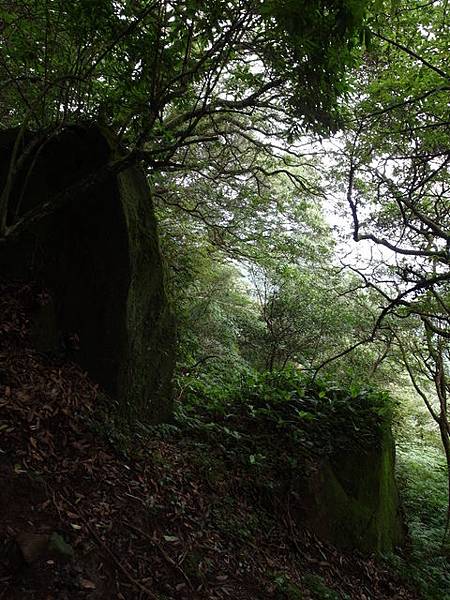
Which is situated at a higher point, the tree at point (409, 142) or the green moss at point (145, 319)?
the tree at point (409, 142)

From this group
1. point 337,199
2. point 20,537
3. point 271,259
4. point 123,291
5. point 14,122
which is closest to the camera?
point 20,537

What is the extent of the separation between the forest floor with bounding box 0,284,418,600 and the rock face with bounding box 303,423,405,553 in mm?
251

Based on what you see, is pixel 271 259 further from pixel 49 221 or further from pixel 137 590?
pixel 137 590

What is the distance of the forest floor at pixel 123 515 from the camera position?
8.99 ft

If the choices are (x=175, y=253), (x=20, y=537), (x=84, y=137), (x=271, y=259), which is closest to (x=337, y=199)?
(x=271, y=259)

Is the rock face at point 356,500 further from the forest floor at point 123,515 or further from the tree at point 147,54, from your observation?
the tree at point 147,54

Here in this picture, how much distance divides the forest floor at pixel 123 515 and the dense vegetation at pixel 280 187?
72 centimetres

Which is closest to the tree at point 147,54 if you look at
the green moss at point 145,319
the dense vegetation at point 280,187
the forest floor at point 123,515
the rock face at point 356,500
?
the dense vegetation at point 280,187

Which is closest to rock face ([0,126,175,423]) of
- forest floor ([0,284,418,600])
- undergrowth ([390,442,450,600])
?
forest floor ([0,284,418,600])

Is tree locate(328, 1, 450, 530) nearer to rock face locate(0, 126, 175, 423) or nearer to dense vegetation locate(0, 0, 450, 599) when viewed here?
dense vegetation locate(0, 0, 450, 599)

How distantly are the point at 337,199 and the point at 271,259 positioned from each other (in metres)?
2.23

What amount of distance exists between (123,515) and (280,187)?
1215 centimetres

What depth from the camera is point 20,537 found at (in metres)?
2.59

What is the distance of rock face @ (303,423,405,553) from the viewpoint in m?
5.41
